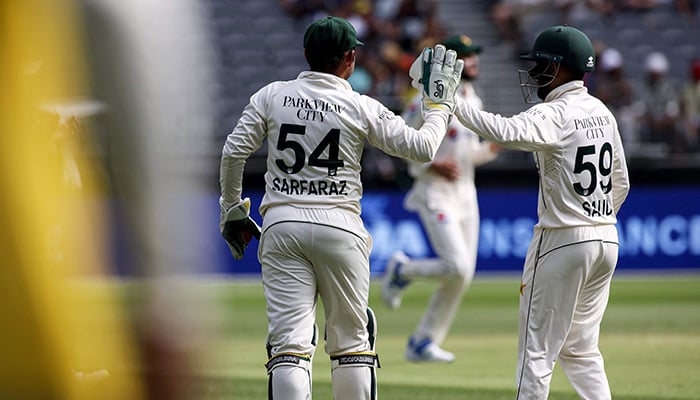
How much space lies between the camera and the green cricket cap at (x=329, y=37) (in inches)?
237

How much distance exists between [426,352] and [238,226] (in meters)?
4.08

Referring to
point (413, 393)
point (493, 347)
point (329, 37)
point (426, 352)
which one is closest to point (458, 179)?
point (426, 352)

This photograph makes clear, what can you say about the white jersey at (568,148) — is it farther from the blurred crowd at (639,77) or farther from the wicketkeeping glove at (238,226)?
the blurred crowd at (639,77)

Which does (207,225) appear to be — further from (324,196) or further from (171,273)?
(324,196)

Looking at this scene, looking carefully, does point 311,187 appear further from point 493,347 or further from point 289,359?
point 493,347

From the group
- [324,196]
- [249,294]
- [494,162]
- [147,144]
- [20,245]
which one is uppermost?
[147,144]

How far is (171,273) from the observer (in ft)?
7.09

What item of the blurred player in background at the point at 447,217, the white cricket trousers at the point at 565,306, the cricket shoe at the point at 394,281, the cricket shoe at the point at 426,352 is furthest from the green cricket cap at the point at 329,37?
the cricket shoe at the point at 394,281

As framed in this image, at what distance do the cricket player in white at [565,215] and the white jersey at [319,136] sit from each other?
0.53m

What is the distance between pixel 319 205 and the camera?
598 centimetres

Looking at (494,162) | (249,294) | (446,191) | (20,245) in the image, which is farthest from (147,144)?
(494,162)

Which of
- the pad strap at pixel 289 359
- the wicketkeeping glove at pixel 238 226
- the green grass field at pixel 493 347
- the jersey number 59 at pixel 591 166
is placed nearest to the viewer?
the pad strap at pixel 289 359

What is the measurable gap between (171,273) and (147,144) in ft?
0.80

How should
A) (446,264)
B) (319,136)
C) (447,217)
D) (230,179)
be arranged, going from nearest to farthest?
1. (319,136)
2. (230,179)
3. (446,264)
4. (447,217)
